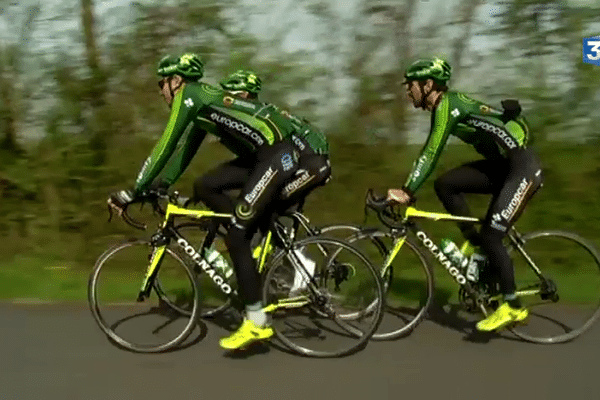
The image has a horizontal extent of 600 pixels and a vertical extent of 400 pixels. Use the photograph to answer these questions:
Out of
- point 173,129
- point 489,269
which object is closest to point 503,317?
point 489,269

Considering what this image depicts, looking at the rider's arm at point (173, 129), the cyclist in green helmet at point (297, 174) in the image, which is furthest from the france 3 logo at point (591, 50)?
the rider's arm at point (173, 129)

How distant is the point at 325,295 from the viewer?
5609mm

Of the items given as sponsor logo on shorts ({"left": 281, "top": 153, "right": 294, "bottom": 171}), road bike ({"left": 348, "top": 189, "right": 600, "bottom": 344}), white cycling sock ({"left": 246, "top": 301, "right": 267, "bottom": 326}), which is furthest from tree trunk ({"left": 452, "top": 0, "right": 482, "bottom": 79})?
white cycling sock ({"left": 246, "top": 301, "right": 267, "bottom": 326})

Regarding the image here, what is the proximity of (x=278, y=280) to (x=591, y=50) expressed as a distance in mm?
5485

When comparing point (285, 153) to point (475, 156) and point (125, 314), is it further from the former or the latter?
point (475, 156)

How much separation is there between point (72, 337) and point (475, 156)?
16.7 feet

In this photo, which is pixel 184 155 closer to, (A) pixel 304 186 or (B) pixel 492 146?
(A) pixel 304 186

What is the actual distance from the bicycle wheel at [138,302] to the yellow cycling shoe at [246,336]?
1.04 ft

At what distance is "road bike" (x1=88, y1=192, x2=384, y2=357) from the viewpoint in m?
5.48

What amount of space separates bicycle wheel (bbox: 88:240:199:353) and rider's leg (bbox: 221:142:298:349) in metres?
0.34

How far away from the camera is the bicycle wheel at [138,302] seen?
18.0 ft

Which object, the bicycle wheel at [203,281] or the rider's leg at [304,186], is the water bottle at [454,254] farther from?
the bicycle wheel at [203,281]

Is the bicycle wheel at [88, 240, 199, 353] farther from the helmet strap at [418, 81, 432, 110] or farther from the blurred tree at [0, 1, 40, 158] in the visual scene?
the blurred tree at [0, 1, 40, 158]

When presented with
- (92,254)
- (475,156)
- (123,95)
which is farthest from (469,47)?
(92,254)
